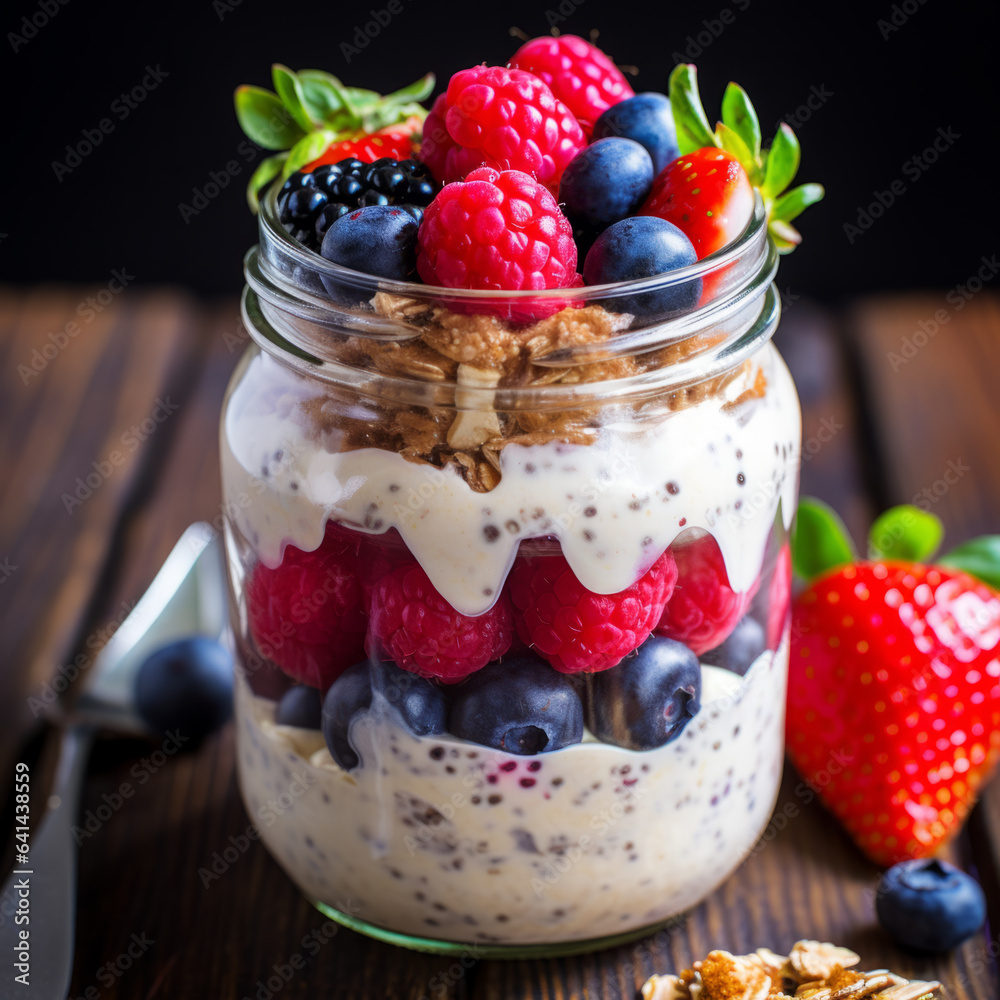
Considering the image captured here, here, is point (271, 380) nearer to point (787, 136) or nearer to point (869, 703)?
point (787, 136)

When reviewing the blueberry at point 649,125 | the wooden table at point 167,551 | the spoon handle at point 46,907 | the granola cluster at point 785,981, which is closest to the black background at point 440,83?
the wooden table at point 167,551

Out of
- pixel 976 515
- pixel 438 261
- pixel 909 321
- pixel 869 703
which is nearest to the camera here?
pixel 438 261

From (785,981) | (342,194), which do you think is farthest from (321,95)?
(785,981)

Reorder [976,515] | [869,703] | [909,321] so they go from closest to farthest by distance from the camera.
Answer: [869,703] → [976,515] → [909,321]

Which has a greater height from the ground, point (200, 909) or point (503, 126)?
point (503, 126)

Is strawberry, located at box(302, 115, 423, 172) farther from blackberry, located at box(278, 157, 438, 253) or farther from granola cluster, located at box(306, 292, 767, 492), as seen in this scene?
granola cluster, located at box(306, 292, 767, 492)

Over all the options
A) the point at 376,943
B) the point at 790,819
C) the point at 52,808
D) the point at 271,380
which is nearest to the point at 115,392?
the point at 52,808

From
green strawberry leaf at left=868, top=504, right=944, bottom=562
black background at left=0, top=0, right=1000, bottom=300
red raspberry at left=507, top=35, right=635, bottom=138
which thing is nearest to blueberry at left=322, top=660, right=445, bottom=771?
red raspberry at left=507, top=35, right=635, bottom=138

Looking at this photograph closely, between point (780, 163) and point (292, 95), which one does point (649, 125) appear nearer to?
point (780, 163)

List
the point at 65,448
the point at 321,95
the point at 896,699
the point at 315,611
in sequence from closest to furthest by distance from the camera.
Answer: the point at 315,611 < the point at 321,95 < the point at 896,699 < the point at 65,448
